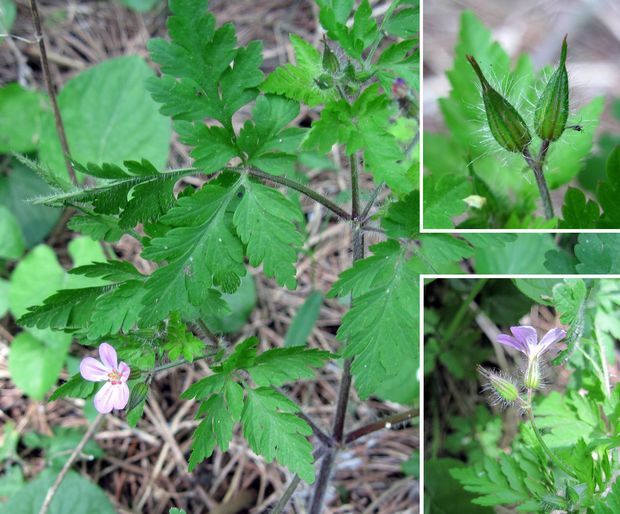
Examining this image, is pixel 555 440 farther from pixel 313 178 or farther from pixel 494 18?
pixel 494 18

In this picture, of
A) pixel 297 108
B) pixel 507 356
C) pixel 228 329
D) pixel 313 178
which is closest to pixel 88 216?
pixel 297 108

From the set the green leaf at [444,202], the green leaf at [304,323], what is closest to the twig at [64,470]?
the green leaf at [304,323]

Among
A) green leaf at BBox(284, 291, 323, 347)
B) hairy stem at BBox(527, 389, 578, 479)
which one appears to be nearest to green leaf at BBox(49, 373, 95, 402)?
green leaf at BBox(284, 291, 323, 347)

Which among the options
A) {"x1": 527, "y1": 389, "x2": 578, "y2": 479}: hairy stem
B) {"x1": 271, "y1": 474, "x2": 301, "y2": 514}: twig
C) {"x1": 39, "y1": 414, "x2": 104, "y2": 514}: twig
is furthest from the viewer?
{"x1": 39, "y1": 414, "x2": 104, "y2": 514}: twig

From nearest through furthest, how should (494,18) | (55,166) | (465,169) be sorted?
(465,169)
(55,166)
(494,18)

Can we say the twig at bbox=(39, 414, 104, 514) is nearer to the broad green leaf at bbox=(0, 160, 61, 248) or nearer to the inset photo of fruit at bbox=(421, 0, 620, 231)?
the broad green leaf at bbox=(0, 160, 61, 248)
